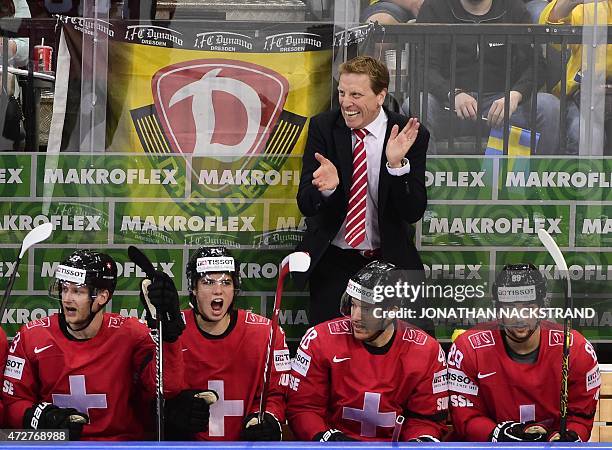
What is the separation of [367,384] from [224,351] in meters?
0.45

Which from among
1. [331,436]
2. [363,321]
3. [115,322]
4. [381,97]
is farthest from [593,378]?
[115,322]

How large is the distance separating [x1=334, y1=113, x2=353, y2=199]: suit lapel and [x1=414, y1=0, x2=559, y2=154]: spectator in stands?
0.34 m

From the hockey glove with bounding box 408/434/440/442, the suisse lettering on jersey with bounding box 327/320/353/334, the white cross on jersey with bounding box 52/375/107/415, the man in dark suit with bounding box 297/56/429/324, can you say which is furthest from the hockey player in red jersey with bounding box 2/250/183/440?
the hockey glove with bounding box 408/434/440/442

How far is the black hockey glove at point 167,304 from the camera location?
427cm

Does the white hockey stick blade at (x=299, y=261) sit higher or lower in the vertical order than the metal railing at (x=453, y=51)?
lower

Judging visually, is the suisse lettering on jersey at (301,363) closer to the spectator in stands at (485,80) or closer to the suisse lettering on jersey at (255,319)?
the suisse lettering on jersey at (255,319)

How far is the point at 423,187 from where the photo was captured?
182 inches

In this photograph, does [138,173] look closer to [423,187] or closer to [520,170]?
[423,187]

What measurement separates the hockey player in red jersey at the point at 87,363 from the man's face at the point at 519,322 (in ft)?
3.20

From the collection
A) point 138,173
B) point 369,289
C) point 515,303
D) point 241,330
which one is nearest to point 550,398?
point 515,303

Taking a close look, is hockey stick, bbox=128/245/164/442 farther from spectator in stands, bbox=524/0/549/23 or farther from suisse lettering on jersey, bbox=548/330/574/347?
spectator in stands, bbox=524/0/549/23

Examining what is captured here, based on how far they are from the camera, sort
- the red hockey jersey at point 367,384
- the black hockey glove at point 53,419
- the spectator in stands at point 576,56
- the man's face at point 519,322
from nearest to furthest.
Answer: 1. the black hockey glove at point 53,419
2. the man's face at point 519,322
3. the red hockey jersey at point 367,384
4. the spectator in stands at point 576,56

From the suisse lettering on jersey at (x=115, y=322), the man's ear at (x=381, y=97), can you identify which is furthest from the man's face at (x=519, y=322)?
the suisse lettering on jersey at (x=115, y=322)

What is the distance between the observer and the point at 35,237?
4.52 meters
